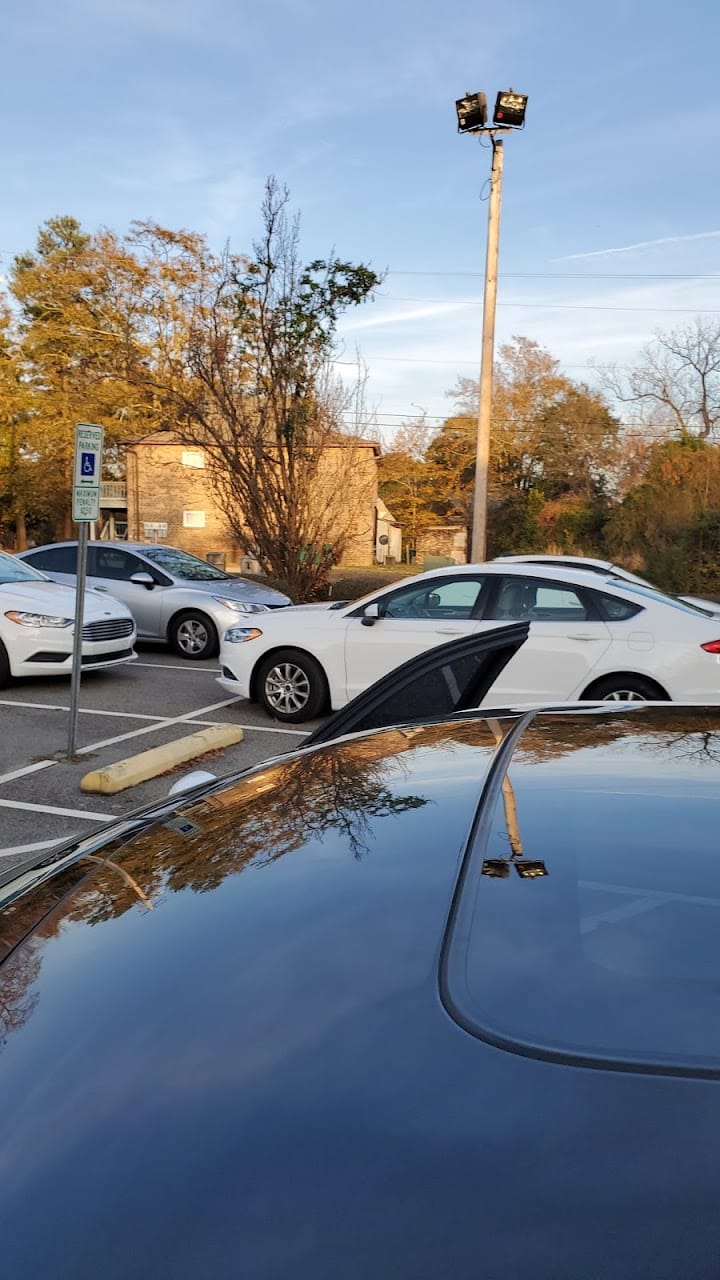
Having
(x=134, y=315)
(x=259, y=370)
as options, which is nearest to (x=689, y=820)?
(x=259, y=370)

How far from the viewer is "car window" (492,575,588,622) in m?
8.73

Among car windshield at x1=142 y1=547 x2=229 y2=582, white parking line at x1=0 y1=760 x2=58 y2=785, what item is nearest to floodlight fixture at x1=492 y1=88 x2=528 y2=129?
car windshield at x1=142 y1=547 x2=229 y2=582

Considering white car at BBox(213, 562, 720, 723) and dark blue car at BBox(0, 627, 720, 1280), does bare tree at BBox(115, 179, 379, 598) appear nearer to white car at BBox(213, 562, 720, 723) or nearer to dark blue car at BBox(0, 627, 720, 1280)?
white car at BBox(213, 562, 720, 723)

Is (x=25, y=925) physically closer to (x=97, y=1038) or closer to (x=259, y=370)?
(x=97, y=1038)

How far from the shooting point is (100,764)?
802 centimetres

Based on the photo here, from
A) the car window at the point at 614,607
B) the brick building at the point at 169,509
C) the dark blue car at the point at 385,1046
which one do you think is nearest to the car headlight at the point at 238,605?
the car window at the point at 614,607

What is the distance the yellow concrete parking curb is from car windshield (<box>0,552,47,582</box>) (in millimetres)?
4296

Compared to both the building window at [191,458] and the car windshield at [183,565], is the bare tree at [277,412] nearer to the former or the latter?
the car windshield at [183,565]

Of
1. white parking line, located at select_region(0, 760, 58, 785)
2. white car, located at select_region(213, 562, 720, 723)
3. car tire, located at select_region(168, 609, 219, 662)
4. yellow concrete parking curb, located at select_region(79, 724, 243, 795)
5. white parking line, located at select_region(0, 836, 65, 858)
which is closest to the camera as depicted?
white parking line, located at select_region(0, 836, 65, 858)

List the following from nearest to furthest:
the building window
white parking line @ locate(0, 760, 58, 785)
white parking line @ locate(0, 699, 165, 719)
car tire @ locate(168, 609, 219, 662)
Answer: white parking line @ locate(0, 760, 58, 785), white parking line @ locate(0, 699, 165, 719), car tire @ locate(168, 609, 219, 662), the building window

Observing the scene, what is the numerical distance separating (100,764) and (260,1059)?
7.16 metres

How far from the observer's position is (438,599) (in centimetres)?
927

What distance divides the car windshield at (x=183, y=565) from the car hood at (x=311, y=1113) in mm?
13223

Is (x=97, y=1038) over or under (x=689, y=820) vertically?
under
